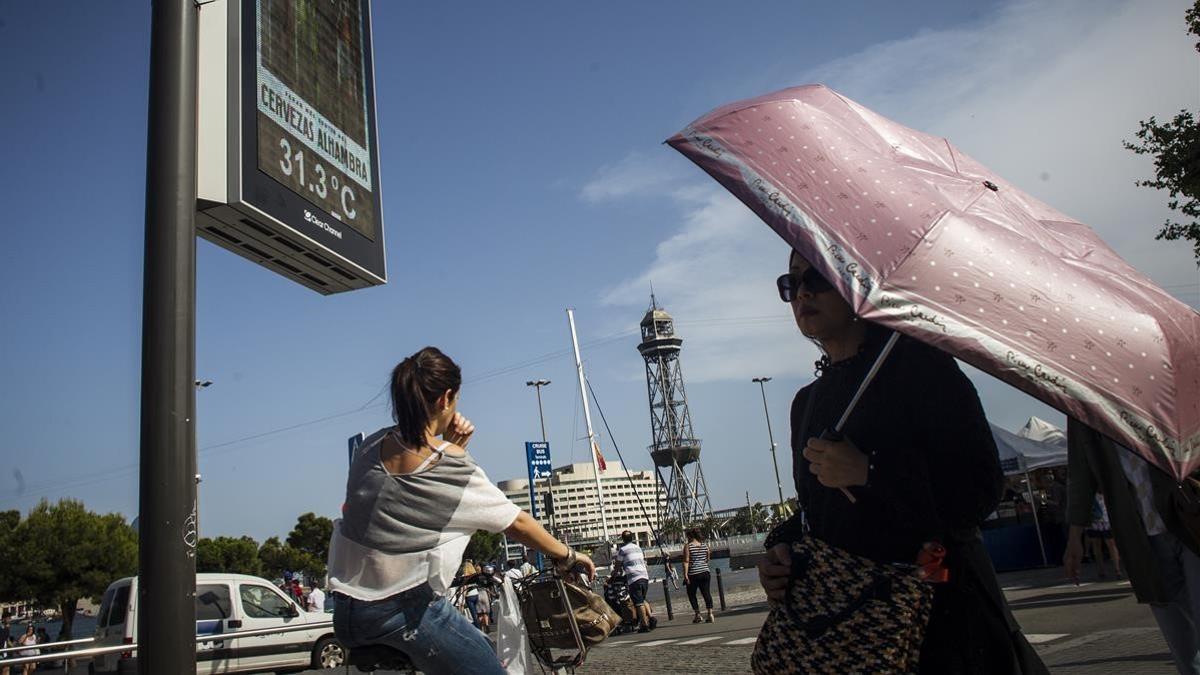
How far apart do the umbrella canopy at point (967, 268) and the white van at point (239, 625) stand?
13667mm

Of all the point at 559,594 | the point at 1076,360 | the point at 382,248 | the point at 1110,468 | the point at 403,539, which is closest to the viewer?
the point at 1076,360

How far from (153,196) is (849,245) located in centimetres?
306

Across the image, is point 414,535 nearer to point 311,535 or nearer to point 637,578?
point 637,578

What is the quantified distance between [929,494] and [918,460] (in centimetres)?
7

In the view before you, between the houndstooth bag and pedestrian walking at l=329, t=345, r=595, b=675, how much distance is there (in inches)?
53.8

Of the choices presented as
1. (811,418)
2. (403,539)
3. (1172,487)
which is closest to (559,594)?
(403,539)

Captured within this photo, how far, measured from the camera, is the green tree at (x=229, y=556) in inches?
2502

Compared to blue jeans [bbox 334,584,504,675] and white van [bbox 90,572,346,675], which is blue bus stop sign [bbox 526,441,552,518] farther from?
blue jeans [bbox 334,584,504,675]

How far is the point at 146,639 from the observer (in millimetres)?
3295

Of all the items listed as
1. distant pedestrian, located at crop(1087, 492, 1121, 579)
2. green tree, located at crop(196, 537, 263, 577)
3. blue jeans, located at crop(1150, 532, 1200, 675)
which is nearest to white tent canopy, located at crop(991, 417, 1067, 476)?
distant pedestrian, located at crop(1087, 492, 1121, 579)

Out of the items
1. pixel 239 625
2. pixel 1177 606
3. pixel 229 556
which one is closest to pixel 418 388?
pixel 1177 606

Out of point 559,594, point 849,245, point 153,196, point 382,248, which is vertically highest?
point 382,248

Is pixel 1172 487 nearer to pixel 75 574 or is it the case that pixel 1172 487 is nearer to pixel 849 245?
pixel 849 245

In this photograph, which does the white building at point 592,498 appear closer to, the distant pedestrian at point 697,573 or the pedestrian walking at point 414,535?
the distant pedestrian at point 697,573
